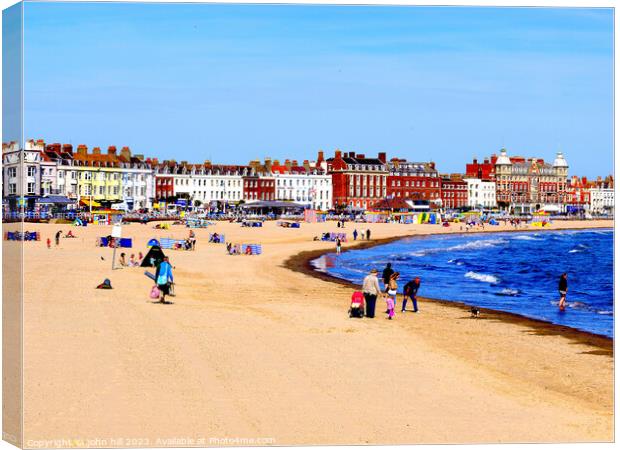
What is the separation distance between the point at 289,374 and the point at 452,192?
314ft

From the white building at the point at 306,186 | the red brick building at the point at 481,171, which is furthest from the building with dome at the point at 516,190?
the white building at the point at 306,186

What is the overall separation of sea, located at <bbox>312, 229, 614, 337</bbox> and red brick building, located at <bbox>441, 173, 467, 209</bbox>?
133 feet

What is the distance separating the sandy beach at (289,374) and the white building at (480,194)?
7794 cm

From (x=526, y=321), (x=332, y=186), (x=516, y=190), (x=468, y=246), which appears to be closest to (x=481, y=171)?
(x=516, y=190)

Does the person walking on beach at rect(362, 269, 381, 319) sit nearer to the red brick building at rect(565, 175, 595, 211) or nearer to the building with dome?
the building with dome

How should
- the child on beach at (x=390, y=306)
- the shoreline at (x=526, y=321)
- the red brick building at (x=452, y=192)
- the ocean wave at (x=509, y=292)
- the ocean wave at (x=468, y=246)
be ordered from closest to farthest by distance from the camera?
1. the shoreline at (x=526, y=321)
2. the child on beach at (x=390, y=306)
3. the ocean wave at (x=509, y=292)
4. the ocean wave at (x=468, y=246)
5. the red brick building at (x=452, y=192)

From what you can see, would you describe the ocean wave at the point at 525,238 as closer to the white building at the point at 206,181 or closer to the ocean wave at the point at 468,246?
the ocean wave at the point at 468,246

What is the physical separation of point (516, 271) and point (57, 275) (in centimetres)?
1903

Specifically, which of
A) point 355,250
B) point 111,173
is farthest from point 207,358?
point 111,173

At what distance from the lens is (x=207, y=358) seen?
47.5 feet

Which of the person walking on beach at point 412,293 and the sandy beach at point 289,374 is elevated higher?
the person walking on beach at point 412,293

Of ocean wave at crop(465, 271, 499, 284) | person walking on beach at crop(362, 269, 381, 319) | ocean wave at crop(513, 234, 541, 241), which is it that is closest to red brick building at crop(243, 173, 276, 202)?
ocean wave at crop(513, 234, 541, 241)

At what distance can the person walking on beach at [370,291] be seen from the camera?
63.3ft

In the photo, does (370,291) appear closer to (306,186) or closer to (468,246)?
(468,246)
